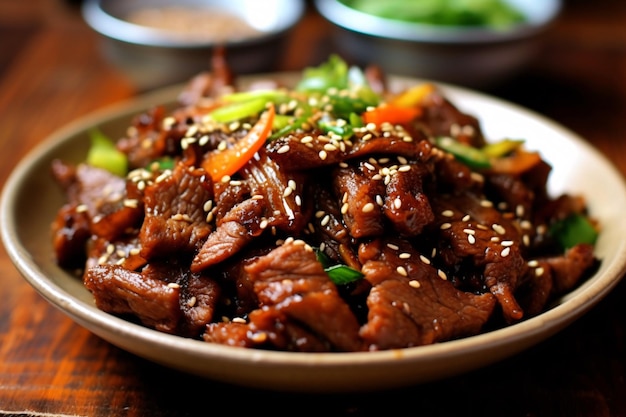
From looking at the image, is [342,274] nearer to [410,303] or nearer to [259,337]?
[410,303]

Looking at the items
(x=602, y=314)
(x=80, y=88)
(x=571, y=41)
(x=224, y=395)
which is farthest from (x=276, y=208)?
(x=571, y=41)

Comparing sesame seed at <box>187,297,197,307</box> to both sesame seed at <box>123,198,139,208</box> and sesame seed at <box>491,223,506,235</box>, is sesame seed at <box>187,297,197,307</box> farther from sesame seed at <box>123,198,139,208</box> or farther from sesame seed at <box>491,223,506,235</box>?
sesame seed at <box>491,223,506,235</box>

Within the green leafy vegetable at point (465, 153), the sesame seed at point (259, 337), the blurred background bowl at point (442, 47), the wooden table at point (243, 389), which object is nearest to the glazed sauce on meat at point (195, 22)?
the blurred background bowl at point (442, 47)

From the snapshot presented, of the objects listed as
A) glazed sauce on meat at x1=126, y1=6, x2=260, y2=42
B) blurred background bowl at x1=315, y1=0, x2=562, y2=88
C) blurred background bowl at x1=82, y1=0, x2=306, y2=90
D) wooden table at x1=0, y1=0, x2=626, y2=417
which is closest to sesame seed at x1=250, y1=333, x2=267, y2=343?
wooden table at x1=0, y1=0, x2=626, y2=417

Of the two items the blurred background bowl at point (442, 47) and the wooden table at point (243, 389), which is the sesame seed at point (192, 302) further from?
the blurred background bowl at point (442, 47)

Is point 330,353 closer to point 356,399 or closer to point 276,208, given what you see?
point 356,399
